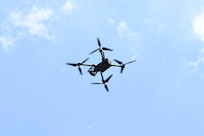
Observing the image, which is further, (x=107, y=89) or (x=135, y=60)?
(x=107, y=89)

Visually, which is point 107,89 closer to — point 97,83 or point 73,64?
point 97,83

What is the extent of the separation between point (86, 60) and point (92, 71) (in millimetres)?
3468

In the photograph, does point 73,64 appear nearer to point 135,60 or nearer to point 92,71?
point 92,71

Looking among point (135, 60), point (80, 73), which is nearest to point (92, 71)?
point (80, 73)

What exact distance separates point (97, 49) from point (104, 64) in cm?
460

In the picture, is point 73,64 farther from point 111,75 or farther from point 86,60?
point 111,75

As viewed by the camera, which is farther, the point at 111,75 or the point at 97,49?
the point at 111,75

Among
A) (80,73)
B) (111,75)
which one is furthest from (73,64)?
(111,75)

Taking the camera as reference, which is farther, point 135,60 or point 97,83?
point 97,83

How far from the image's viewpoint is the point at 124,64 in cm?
13938

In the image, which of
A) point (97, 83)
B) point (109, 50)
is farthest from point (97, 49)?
point (97, 83)

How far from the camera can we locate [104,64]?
134 m

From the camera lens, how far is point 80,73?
136750 mm

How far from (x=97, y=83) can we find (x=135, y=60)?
15.8 meters
